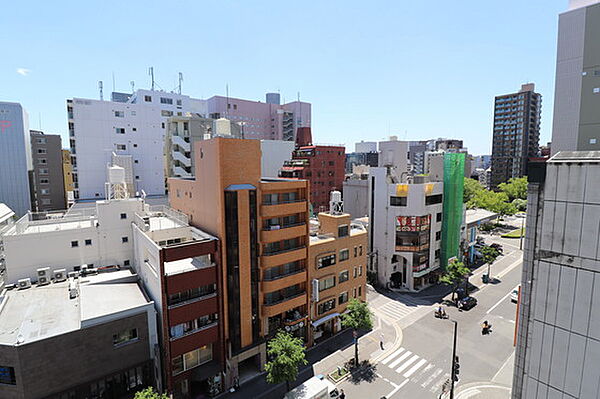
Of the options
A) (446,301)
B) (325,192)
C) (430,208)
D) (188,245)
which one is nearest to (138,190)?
(188,245)

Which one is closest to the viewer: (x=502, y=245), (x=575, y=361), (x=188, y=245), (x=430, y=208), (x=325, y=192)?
(x=575, y=361)

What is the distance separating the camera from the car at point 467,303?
46072 millimetres

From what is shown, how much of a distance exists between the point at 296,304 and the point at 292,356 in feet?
23.1

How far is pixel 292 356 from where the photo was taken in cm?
2856

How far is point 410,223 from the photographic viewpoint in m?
51.9

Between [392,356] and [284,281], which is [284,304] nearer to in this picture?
[284,281]

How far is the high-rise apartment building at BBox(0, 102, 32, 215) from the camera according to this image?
65.7 meters

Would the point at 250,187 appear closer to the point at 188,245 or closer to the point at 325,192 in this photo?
the point at 188,245

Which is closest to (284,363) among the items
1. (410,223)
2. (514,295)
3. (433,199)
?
(410,223)

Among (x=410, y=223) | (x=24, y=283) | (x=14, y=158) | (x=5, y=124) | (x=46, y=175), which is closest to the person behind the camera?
(x=24, y=283)

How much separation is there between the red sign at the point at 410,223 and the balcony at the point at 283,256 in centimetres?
2403

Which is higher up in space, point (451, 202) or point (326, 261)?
point (451, 202)

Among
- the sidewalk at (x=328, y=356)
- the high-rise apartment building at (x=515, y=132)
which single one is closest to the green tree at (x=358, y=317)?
the sidewalk at (x=328, y=356)

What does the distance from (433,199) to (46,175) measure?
310ft
